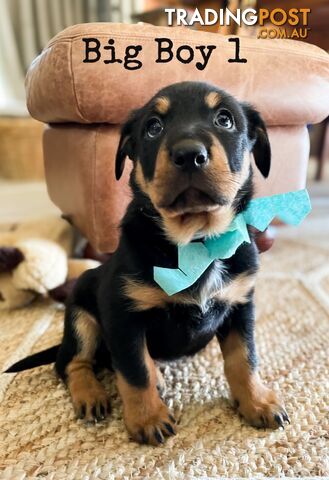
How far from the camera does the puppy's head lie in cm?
78

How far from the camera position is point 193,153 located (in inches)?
29.4

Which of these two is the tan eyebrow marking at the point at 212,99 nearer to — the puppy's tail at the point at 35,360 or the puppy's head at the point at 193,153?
the puppy's head at the point at 193,153

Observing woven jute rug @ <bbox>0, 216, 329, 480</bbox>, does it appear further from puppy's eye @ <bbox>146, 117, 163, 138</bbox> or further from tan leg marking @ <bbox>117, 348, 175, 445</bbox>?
puppy's eye @ <bbox>146, 117, 163, 138</bbox>

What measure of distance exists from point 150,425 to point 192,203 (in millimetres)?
427

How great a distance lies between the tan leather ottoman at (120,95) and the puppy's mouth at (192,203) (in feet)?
1.88

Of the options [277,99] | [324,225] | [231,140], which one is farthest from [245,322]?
[324,225]

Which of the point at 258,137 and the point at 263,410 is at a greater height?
the point at 258,137

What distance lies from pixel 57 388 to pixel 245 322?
457mm

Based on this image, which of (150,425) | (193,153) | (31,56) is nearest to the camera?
(193,153)

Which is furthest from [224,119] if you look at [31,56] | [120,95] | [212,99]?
[31,56]

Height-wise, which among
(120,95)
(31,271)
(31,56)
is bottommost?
(31,56)

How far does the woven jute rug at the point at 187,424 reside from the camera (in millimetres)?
793

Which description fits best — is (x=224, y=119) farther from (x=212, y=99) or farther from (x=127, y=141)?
(x=127, y=141)

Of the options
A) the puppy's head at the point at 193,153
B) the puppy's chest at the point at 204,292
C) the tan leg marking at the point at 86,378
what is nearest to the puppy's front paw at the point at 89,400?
the tan leg marking at the point at 86,378
